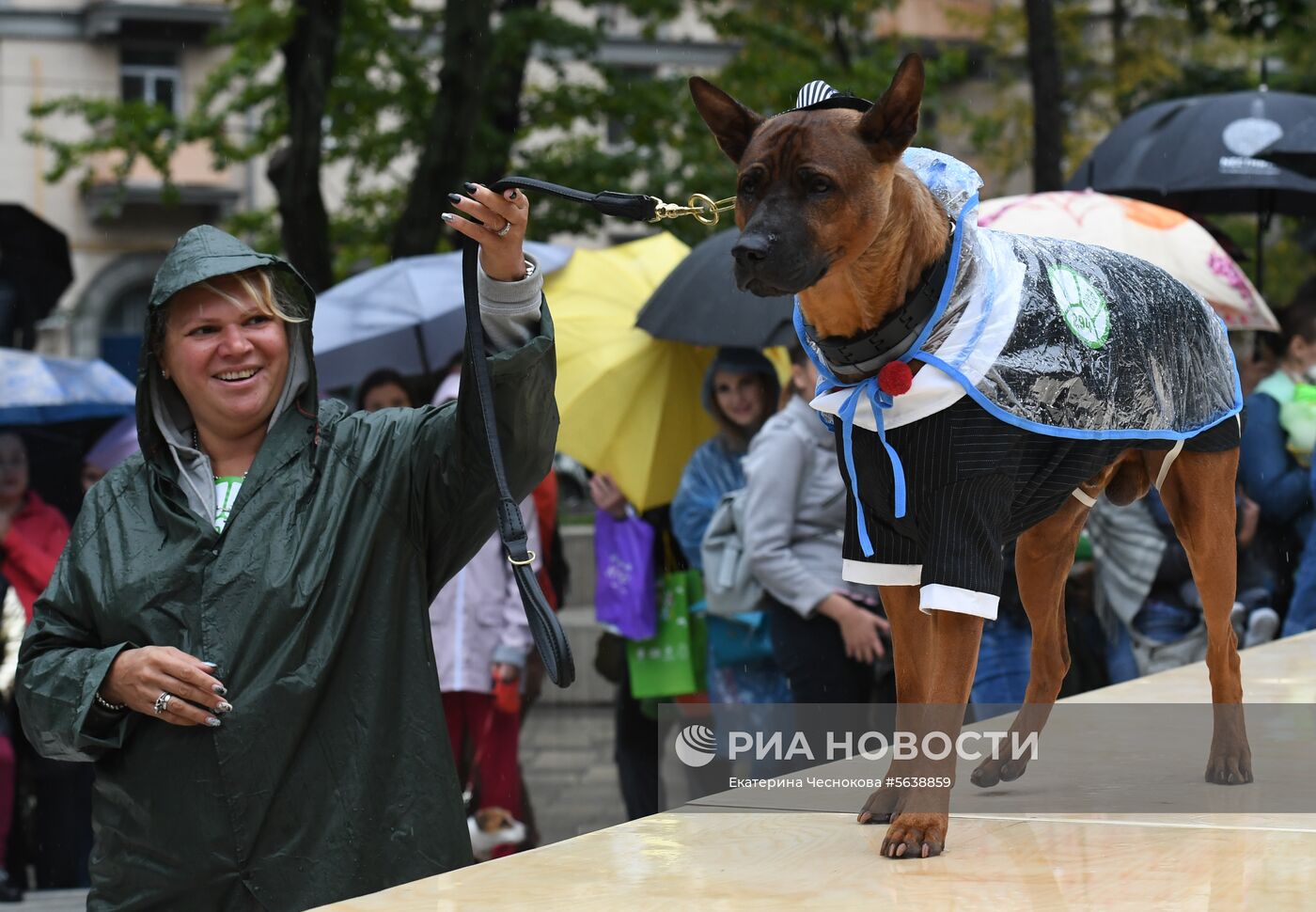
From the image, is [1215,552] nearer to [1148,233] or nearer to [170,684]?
[170,684]

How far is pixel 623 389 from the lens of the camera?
7.73m

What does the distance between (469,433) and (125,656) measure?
2.62ft

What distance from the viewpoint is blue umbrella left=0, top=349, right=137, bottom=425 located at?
7.80 metres

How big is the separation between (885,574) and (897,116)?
0.91 metres

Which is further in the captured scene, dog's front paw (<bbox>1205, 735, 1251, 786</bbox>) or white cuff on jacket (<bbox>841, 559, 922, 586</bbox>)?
dog's front paw (<bbox>1205, 735, 1251, 786</bbox>)

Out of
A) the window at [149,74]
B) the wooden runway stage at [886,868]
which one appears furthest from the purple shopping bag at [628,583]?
the window at [149,74]

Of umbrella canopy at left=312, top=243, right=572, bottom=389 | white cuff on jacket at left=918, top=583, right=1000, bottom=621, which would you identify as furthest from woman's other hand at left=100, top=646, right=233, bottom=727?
umbrella canopy at left=312, top=243, right=572, bottom=389

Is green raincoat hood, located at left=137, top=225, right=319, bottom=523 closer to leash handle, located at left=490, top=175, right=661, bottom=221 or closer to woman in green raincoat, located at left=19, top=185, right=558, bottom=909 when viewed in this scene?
woman in green raincoat, located at left=19, top=185, right=558, bottom=909

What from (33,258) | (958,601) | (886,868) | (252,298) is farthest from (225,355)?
(33,258)

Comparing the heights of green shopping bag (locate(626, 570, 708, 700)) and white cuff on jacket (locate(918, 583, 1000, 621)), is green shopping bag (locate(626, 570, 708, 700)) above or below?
below

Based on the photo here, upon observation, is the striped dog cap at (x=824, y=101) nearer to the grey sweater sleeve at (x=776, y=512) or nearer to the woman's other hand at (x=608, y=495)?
the grey sweater sleeve at (x=776, y=512)

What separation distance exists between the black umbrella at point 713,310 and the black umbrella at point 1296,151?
278cm

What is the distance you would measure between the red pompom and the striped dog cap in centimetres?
49

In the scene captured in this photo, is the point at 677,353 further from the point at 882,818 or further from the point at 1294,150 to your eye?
the point at 882,818
